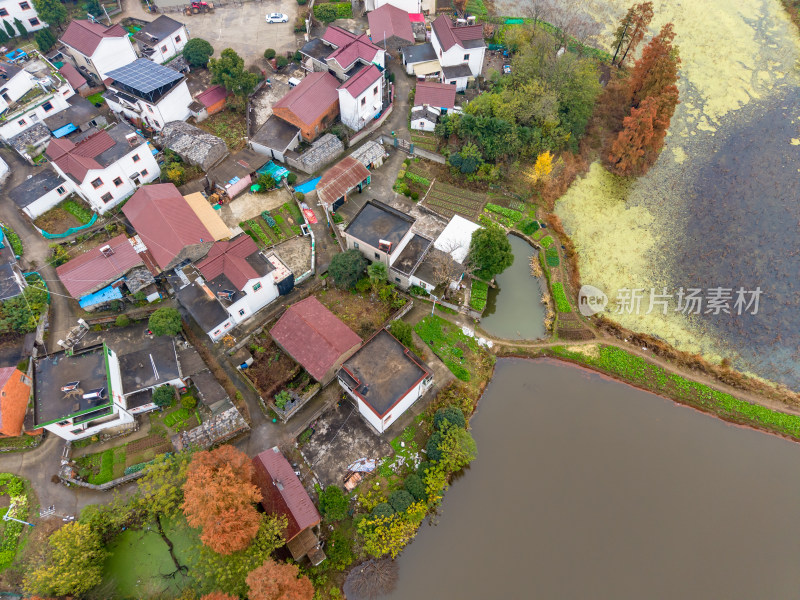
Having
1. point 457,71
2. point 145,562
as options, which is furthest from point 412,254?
point 145,562

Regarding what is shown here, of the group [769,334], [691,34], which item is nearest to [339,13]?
[691,34]

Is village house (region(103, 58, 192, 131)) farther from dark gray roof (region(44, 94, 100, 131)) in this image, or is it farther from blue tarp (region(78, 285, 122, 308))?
blue tarp (region(78, 285, 122, 308))

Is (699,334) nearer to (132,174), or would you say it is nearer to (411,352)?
(411,352)

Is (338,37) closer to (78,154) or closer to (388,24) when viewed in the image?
(388,24)

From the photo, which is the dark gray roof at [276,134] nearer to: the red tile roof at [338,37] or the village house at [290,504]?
the red tile roof at [338,37]

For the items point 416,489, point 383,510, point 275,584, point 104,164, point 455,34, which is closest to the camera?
point 275,584

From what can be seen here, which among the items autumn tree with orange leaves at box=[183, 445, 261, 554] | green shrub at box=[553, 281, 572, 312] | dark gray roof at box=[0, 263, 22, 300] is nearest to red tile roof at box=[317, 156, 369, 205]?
green shrub at box=[553, 281, 572, 312]
